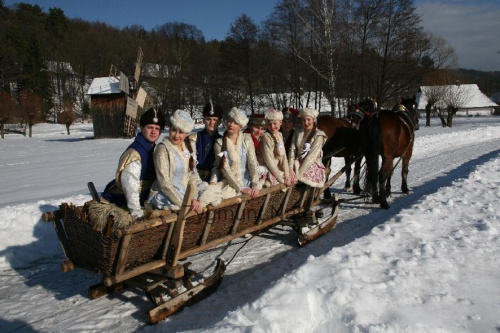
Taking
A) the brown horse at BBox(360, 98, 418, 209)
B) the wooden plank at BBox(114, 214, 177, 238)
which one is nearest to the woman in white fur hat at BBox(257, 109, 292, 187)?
the wooden plank at BBox(114, 214, 177, 238)

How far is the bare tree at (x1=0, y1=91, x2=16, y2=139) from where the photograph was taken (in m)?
32.2

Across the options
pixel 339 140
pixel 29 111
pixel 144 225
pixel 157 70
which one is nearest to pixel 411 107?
pixel 339 140

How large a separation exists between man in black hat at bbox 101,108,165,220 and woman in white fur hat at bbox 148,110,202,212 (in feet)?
0.47

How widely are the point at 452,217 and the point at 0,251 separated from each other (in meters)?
5.82

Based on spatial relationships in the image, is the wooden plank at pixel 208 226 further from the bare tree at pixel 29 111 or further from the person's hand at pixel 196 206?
the bare tree at pixel 29 111

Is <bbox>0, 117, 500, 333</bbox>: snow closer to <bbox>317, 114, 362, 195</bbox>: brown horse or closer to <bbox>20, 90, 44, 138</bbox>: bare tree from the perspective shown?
<bbox>317, 114, 362, 195</bbox>: brown horse

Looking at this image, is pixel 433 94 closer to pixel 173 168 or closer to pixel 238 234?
pixel 238 234

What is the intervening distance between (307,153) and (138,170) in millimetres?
2465

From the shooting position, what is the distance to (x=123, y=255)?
3213 millimetres

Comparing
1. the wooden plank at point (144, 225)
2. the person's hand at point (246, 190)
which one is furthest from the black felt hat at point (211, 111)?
the wooden plank at point (144, 225)

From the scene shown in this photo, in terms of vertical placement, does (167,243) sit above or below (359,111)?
below

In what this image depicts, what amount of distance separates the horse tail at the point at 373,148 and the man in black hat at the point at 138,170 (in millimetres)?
4040

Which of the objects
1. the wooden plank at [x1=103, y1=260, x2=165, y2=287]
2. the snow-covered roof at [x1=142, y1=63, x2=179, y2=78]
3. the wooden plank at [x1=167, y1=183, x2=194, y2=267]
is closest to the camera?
the wooden plank at [x1=103, y1=260, x2=165, y2=287]

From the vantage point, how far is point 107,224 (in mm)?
3221
